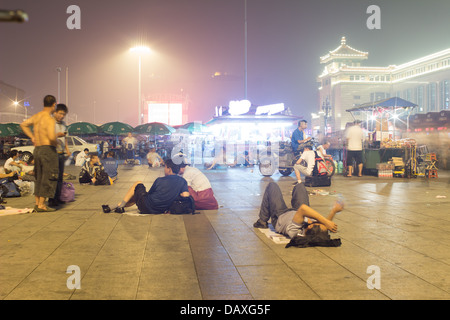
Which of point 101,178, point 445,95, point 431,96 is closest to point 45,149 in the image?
point 101,178

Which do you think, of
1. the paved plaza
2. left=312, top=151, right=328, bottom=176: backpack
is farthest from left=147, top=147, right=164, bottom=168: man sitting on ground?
the paved plaza

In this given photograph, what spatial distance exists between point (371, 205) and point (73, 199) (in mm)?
6742

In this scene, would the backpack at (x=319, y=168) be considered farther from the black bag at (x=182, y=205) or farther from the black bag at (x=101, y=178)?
the black bag at (x=101, y=178)

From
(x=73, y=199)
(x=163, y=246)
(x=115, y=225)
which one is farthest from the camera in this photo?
(x=73, y=199)

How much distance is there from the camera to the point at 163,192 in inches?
311

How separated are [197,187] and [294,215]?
3.11m

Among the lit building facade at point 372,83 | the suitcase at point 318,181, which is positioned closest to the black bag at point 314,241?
the suitcase at point 318,181

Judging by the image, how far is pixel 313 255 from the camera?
5.21 meters

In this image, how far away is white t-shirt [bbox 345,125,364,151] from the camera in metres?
15.8

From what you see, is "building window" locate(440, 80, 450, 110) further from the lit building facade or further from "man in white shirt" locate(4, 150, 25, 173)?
"man in white shirt" locate(4, 150, 25, 173)

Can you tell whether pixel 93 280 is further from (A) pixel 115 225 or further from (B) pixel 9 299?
(A) pixel 115 225

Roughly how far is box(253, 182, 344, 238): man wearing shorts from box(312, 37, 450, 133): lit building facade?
2945 inches
